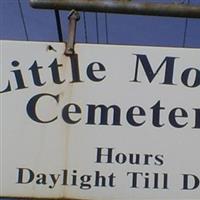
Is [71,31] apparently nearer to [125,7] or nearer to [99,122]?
[125,7]

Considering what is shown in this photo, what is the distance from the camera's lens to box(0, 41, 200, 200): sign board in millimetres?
1402

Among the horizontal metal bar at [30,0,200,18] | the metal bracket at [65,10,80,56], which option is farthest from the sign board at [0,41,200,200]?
the horizontal metal bar at [30,0,200,18]

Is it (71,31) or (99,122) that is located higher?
(71,31)

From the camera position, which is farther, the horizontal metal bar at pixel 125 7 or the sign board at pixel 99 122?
the horizontal metal bar at pixel 125 7

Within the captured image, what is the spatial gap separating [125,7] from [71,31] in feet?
0.75

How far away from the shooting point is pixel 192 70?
155 cm

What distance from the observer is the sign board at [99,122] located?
55.2 inches

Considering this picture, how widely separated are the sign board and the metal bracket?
0.02 m

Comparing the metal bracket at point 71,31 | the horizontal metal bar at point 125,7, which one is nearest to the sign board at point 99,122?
the metal bracket at point 71,31

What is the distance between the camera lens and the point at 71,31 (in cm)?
165

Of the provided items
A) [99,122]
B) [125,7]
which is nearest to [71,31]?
[125,7]

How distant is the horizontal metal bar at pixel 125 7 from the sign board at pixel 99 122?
0.17m

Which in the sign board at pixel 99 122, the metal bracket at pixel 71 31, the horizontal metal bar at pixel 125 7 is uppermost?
the horizontal metal bar at pixel 125 7

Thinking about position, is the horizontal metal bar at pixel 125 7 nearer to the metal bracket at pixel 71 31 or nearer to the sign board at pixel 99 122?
the metal bracket at pixel 71 31
